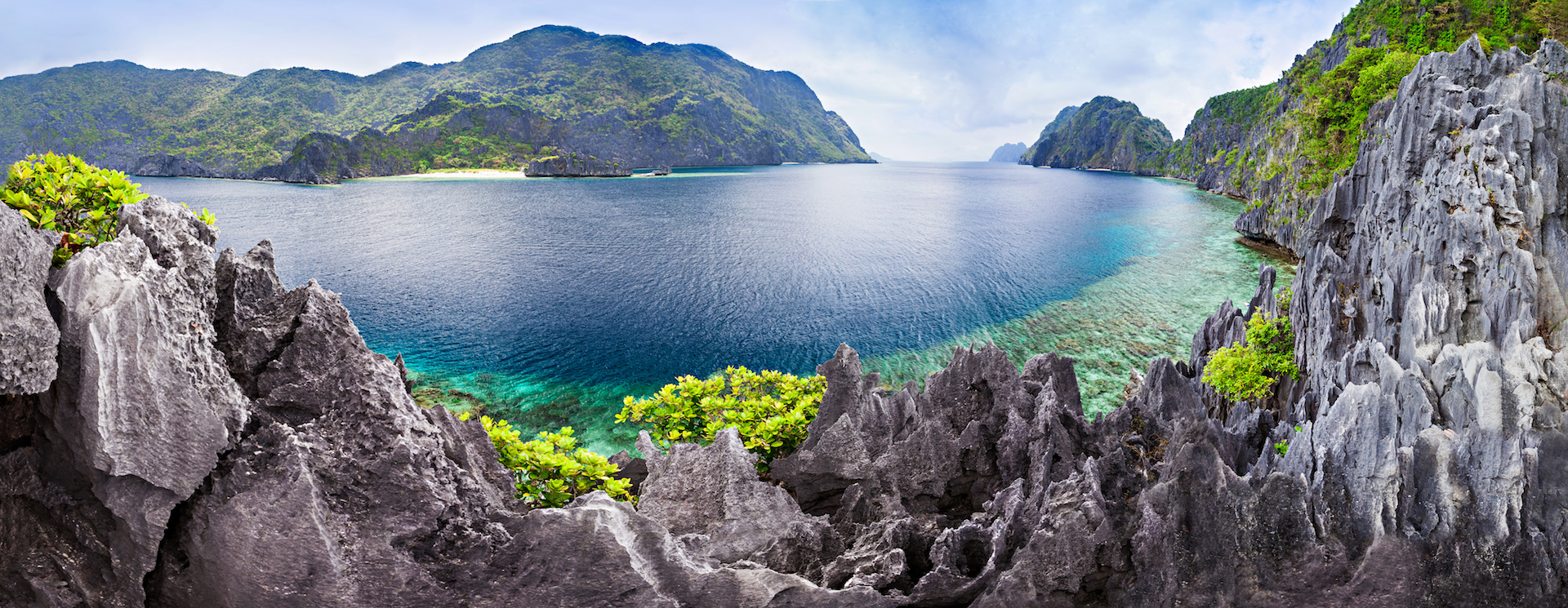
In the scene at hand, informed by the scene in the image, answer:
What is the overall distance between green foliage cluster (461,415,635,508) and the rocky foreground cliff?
2.42 ft

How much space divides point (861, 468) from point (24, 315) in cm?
1206

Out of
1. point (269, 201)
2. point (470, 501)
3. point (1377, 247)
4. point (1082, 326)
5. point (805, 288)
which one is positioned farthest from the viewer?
point (269, 201)

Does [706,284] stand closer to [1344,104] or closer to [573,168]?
[1344,104]

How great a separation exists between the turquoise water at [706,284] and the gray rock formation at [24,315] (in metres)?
19.6

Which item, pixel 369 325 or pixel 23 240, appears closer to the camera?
pixel 23 240

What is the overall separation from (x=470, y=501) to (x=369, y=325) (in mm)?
35816

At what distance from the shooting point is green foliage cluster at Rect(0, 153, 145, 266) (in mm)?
7074

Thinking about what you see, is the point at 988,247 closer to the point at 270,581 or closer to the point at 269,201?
the point at 270,581

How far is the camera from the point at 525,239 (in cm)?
6931

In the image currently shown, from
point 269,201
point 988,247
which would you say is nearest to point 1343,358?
point 988,247

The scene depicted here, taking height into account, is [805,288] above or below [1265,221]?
below

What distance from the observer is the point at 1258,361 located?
59.8 ft

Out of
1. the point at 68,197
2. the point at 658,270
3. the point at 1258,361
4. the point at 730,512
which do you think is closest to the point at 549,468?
the point at 730,512

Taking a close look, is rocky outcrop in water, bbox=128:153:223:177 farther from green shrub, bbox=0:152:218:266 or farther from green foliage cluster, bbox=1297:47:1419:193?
green foliage cluster, bbox=1297:47:1419:193
